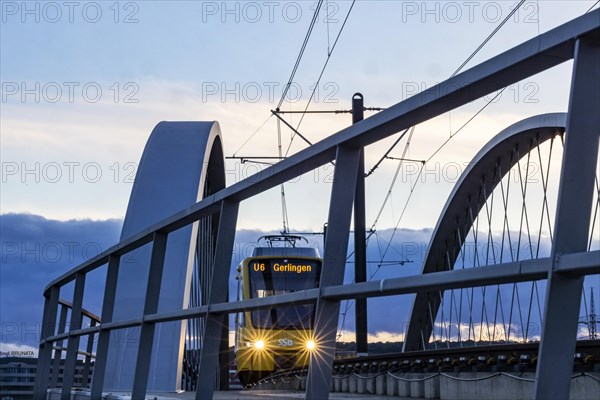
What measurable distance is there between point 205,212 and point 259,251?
51.7 feet

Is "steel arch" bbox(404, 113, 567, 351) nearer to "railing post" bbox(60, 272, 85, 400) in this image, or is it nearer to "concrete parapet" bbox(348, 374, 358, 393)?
"concrete parapet" bbox(348, 374, 358, 393)

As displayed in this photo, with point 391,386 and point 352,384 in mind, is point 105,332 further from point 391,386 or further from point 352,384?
point 352,384

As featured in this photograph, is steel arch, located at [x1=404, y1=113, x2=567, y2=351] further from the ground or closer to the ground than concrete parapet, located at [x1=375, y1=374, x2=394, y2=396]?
further from the ground

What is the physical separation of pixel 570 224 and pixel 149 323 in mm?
4041

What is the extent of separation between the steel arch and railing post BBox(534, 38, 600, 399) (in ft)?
47.8

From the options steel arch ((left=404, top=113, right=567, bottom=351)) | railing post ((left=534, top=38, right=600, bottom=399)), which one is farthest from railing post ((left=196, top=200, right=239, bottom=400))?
steel arch ((left=404, top=113, right=567, bottom=351))

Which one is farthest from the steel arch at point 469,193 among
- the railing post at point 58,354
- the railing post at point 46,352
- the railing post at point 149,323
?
the railing post at point 149,323

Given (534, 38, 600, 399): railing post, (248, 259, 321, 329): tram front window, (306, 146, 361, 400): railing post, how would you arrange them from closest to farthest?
(534, 38, 600, 399): railing post < (306, 146, 361, 400): railing post < (248, 259, 321, 329): tram front window

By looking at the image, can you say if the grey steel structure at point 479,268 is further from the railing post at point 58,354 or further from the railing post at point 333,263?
the railing post at point 58,354

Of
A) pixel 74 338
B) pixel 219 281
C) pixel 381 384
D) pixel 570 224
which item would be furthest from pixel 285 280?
pixel 570 224

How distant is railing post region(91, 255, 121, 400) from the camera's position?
7.12 metres

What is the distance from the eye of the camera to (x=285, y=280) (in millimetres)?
20188

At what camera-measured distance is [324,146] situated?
3.62m

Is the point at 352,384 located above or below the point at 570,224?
above
